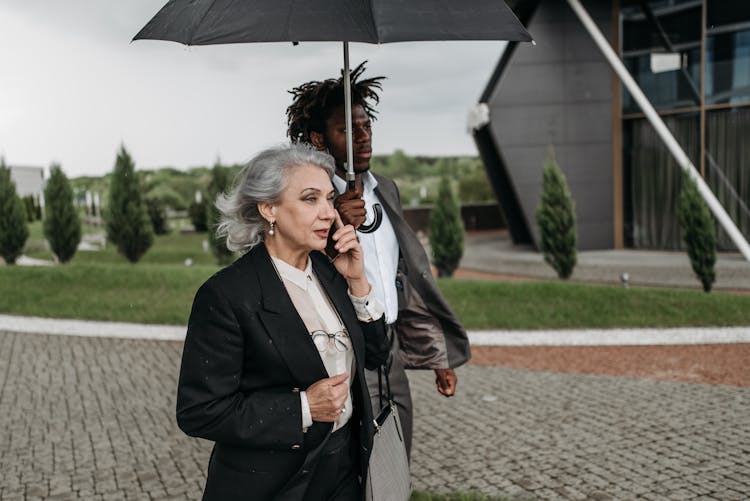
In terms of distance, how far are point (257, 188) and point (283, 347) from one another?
1.61 ft

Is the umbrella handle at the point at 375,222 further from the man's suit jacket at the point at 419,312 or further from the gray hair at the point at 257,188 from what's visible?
the gray hair at the point at 257,188

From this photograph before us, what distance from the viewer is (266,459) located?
2.23 m

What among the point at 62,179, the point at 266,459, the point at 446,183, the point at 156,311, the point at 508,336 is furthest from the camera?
the point at 62,179

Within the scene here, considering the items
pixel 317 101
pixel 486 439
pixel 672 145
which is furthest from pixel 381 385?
pixel 672 145

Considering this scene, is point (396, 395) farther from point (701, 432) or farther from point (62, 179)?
point (62, 179)

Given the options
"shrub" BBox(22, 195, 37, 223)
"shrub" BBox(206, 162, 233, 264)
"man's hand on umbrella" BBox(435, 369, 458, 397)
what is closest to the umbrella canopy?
"man's hand on umbrella" BBox(435, 369, 458, 397)

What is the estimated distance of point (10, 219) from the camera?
18.5 meters

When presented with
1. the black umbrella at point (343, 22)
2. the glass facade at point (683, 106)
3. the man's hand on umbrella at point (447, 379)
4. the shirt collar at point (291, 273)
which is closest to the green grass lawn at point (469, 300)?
the glass facade at point (683, 106)

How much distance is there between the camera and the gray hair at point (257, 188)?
2309 mm

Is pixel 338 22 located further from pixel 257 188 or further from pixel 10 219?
pixel 10 219

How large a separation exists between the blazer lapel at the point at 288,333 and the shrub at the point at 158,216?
24079 mm

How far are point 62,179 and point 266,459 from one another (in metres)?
17.5

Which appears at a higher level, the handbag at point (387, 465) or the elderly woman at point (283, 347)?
the elderly woman at point (283, 347)

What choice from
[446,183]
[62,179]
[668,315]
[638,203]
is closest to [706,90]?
[638,203]
